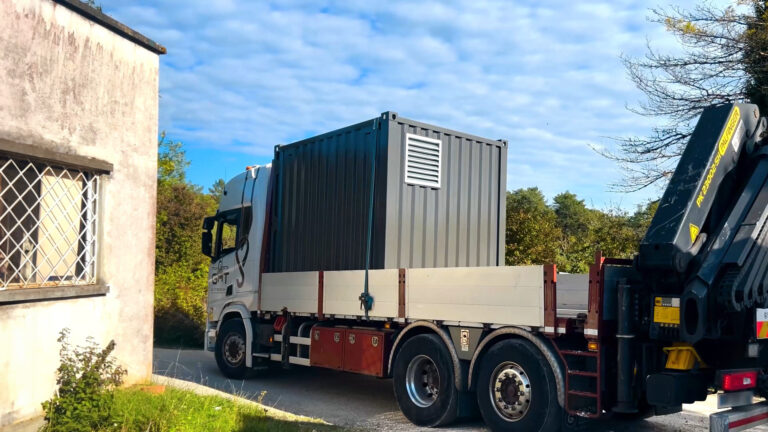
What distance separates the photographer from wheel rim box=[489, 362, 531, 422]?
21.7 ft

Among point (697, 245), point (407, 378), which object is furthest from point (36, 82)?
point (697, 245)

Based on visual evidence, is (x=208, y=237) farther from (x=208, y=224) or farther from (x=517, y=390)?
(x=517, y=390)

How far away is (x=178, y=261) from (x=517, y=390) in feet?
61.6

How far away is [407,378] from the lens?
7859 mm

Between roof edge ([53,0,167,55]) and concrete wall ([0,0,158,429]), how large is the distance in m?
0.07

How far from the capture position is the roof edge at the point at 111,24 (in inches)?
268

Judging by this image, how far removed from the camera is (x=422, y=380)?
7824 millimetres

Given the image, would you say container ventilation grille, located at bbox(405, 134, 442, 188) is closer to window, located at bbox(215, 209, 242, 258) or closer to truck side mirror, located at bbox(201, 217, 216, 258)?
window, located at bbox(215, 209, 242, 258)

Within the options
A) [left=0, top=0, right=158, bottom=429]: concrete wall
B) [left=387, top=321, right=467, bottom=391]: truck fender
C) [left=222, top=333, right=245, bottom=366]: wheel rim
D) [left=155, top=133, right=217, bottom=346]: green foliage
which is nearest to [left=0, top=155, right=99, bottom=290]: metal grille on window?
[left=0, top=0, right=158, bottom=429]: concrete wall

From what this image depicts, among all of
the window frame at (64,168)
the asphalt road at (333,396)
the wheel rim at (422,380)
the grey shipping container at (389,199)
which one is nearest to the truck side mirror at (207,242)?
the grey shipping container at (389,199)

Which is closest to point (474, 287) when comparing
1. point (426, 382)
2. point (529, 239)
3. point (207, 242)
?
point (426, 382)

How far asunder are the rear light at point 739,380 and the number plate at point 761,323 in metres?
0.41

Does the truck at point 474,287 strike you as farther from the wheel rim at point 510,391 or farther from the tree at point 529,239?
the tree at point 529,239

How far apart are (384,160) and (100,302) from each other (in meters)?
3.88
